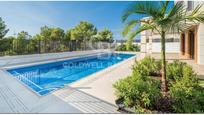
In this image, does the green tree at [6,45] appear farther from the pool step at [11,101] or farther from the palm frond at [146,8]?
the palm frond at [146,8]

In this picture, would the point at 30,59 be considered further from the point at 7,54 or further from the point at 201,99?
the point at 201,99

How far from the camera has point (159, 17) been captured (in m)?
3.25

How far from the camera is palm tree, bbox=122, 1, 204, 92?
3055 mm

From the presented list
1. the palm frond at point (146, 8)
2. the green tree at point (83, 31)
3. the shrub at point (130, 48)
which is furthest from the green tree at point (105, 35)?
the palm frond at point (146, 8)

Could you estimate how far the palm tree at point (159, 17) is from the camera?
3055 mm

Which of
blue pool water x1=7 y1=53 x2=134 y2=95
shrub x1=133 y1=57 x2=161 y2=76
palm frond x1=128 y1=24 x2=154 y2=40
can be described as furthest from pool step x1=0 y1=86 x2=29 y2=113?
shrub x1=133 y1=57 x2=161 y2=76

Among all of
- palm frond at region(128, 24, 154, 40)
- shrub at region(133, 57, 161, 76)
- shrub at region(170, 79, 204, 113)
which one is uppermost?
palm frond at region(128, 24, 154, 40)

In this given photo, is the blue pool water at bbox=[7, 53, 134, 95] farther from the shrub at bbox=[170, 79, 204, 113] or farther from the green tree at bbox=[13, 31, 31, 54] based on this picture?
the shrub at bbox=[170, 79, 204, 113]

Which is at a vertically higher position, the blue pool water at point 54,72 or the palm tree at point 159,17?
the palm tree at point 159,17

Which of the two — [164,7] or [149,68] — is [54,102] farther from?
[149,68]

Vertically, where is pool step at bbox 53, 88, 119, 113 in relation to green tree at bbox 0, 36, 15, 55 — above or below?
below

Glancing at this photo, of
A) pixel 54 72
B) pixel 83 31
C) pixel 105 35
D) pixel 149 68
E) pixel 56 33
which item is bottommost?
pixel 54 72

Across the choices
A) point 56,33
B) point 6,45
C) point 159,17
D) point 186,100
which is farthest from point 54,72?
point 56,33

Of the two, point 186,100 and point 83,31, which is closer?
point 186,100
